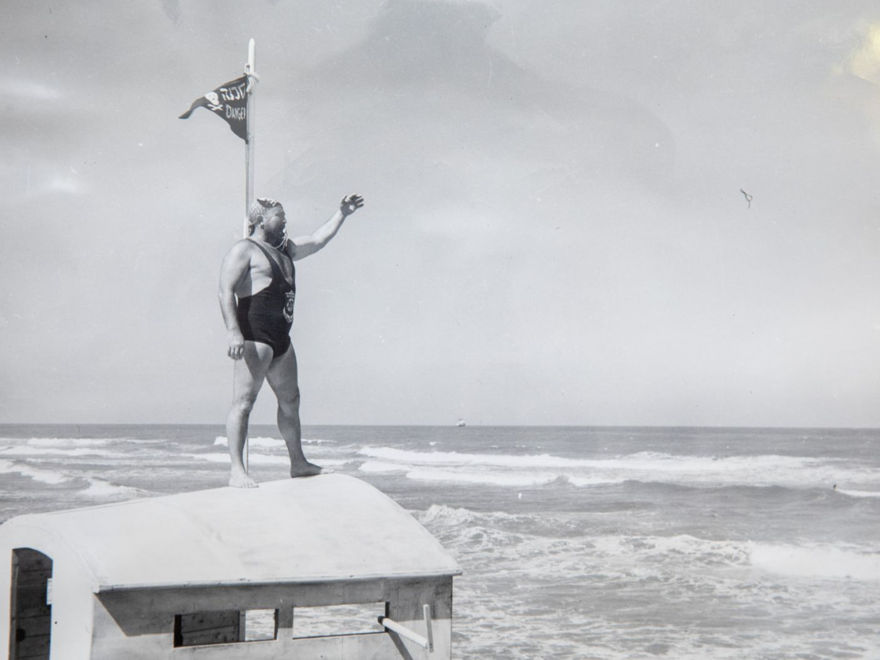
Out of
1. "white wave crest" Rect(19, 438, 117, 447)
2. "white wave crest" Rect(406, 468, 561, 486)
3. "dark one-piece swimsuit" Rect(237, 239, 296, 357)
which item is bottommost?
"white wave crest" Rect(406, 468, 561, 486)

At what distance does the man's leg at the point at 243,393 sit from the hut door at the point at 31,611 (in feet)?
4.72

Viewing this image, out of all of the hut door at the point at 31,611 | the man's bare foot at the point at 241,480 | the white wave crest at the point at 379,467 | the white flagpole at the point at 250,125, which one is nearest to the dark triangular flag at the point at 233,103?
the white flagpole at the point at 250,125

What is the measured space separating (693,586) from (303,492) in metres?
18.6

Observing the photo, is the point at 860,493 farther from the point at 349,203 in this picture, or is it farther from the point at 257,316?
the point at 257,316

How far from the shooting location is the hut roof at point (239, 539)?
5.66m

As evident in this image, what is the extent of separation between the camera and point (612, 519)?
1208 inches

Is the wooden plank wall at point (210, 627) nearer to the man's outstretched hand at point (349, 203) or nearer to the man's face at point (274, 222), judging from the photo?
the man's face at point (274, 222)

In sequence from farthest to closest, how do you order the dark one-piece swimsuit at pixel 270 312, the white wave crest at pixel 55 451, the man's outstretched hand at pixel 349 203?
the white wave crest at pixel 55 451, the man's outstretched hand at pixel 349 203, the dark one-piece swimsuit at pixel 270 312

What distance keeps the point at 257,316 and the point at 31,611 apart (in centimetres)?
264

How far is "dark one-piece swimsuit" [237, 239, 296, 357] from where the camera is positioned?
7219mm

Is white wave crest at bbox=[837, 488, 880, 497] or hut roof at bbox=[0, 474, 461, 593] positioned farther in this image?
white wave crest at bbox=[837, 488, 880, 497]

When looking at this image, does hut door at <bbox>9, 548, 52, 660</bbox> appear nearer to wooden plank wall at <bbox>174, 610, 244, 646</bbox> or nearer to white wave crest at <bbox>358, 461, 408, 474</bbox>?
wooden plank wall at <bbox>174, 610, 244, 646</bbox>

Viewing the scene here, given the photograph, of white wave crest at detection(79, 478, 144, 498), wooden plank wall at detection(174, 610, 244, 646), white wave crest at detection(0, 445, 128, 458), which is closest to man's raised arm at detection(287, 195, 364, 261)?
wooden plank wall at detection(174, 610, 244, 646)

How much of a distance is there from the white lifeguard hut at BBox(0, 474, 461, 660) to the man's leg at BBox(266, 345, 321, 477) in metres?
0.55
